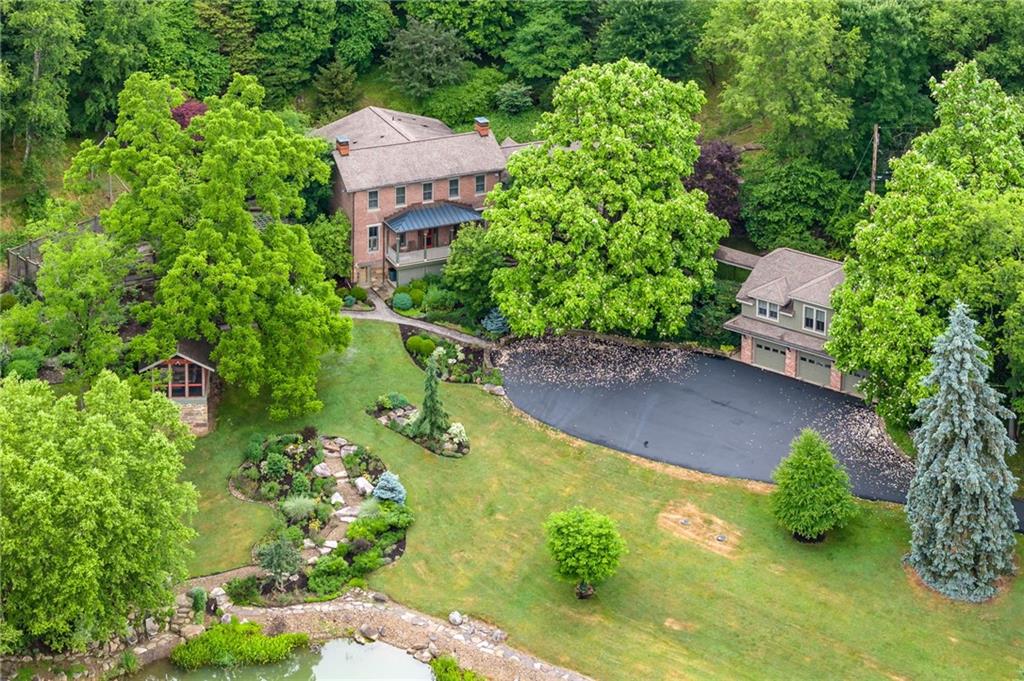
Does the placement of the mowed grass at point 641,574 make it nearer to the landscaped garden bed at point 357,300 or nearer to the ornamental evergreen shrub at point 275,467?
the ornamental evergreen shrub at point 275,467

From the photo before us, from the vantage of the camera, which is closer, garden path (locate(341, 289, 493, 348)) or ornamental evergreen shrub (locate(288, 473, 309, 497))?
ornamental evergreen shrub (locate(288, 473, 309, 497))

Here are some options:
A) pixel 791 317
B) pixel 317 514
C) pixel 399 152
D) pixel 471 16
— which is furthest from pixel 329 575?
pixel 471 16

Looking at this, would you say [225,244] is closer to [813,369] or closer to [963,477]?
[813,369]

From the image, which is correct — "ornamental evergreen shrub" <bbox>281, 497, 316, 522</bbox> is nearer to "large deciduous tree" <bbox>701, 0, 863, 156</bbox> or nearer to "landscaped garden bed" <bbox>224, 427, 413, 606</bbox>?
"landscaped garden bed" <bbox>224, 427, 413, 606</bbox>

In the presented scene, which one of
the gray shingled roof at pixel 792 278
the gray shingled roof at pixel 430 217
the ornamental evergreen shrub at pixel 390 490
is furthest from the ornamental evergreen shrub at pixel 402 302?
the gray shingled roof at pixel 792 278

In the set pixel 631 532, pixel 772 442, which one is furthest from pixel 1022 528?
pixel 631 532

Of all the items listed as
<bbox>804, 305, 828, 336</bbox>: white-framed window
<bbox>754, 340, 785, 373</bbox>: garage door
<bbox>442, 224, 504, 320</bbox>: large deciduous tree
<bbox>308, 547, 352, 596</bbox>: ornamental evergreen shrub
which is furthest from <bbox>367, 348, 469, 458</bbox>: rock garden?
<bbox>804, 305, 828, 336</bbox>: white-framed window
